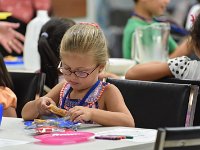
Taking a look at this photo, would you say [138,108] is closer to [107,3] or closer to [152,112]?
[152,112]

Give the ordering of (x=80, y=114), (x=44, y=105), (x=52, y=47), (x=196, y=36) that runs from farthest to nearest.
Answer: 1. (x=52, y=47)
2. (x=196, y=36)
3. (x=44, y=105)
4. (x=80, y=114)

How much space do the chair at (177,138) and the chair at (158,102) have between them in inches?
36.3

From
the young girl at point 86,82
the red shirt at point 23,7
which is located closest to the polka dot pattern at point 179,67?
the young girl at point 86,82

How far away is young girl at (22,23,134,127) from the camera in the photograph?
2.44 metres

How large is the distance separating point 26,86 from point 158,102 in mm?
729

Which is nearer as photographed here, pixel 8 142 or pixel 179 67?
pixel 8 142

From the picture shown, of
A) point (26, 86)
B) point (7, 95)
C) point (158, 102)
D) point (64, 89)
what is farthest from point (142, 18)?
point (64, 89)

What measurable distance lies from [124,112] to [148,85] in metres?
0.32

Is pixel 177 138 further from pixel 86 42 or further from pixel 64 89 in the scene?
pixel 64 89

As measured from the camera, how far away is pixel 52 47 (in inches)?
138

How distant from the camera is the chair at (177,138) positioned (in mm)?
1584

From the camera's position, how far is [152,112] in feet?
8.93

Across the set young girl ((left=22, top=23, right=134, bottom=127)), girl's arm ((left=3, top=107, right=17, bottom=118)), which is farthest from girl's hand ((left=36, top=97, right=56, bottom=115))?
girl's arm ((left=3, top=107, right=17, bottom=118))

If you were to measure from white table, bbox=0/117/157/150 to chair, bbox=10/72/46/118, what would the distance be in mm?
696
